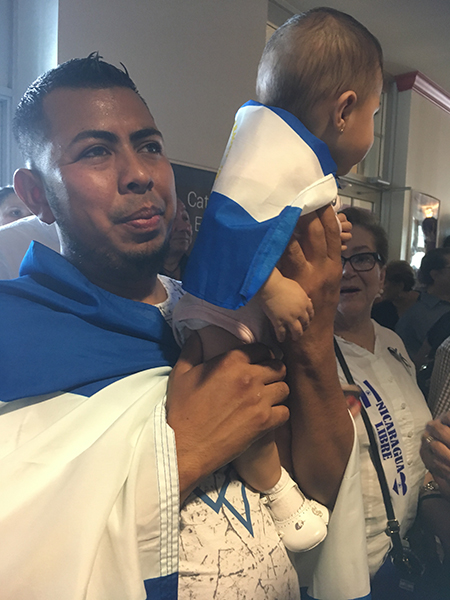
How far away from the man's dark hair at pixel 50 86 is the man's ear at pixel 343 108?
22.2 inches

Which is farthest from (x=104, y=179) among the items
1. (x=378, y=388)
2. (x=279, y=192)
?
(x=378, y=388)

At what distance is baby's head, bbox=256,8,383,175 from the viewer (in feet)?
3.07

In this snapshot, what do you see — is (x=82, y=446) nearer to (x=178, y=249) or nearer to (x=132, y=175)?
(x=132, y=175)

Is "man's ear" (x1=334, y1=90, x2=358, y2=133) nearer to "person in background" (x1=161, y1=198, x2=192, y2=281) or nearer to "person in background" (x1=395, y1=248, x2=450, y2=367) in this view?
"person in background" (x1=161, y1=198, x2=192, y2=281)

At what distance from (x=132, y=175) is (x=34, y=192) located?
32cm

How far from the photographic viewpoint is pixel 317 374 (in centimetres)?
92

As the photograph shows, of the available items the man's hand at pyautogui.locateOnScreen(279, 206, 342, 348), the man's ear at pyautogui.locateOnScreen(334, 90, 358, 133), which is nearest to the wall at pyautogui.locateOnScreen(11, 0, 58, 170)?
the man's ear at pyautogui.locateOnScreen(334, 90, 358, 133)

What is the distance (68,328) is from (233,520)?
498 mm

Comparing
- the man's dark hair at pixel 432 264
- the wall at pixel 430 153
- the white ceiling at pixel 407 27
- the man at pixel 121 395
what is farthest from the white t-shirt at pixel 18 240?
the wall at pixel 430 153

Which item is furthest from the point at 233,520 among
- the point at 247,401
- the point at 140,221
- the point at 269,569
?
the point at 140,221

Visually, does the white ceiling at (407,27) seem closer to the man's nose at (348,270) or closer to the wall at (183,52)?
the wall at (183,52)

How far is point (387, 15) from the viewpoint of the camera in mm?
4262

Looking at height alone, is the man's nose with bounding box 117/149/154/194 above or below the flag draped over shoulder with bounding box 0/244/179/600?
above

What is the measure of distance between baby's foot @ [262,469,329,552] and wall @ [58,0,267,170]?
8.02 feet
